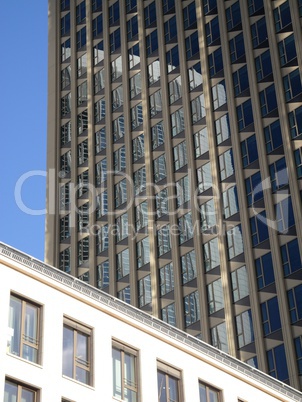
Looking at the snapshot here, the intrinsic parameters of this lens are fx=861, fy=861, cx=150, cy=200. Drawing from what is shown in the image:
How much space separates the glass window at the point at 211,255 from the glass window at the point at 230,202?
7.38 feet

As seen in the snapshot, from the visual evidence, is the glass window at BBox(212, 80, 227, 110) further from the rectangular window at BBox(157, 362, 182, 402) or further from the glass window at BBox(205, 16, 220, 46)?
the rectangular window at BBox(157, 362, 182, 402)

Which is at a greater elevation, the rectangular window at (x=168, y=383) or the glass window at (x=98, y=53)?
the glass window at (x=98, y=53)

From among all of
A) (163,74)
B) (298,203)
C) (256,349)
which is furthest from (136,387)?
(163,74)

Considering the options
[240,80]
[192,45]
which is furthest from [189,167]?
[192,45]

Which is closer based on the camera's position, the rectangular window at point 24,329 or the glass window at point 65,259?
the rectangular window at point 24,329

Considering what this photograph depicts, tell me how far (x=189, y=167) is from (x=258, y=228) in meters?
10.6

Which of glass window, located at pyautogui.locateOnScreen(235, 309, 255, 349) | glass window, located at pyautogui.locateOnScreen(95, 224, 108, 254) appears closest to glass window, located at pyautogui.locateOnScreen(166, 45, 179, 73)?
glass window, located at pyautogui.locateOnScreen(95, 224, 108, 254)

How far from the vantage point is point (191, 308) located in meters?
65.2

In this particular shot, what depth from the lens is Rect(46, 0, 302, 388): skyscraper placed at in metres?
60.9

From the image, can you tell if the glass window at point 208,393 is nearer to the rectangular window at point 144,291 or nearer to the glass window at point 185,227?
the glass window at point 185,227

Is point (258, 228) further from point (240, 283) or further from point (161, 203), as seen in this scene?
point (161, 203)

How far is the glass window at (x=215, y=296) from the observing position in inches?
2490

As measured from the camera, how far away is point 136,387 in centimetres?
3534

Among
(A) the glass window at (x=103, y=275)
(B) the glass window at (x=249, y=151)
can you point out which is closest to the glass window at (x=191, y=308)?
(B) the glass window at (x=249, y=151)
